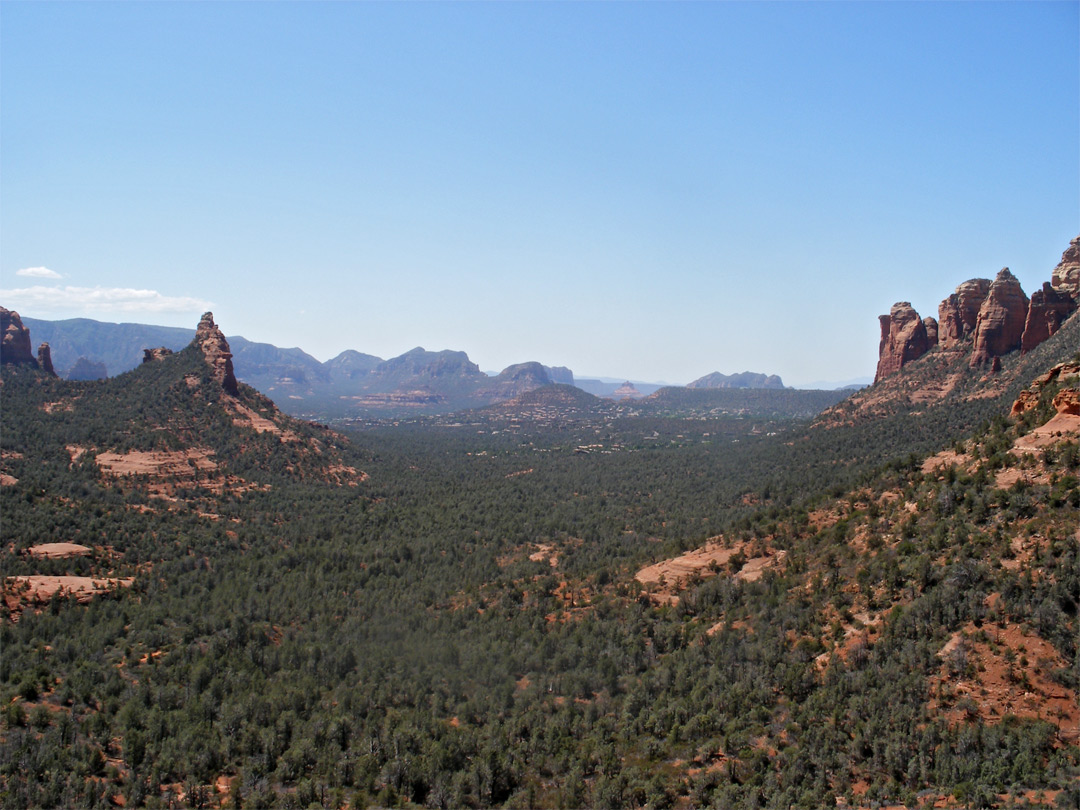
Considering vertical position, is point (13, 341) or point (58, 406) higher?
point (13, 341)

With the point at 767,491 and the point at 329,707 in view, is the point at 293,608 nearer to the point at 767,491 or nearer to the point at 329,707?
the point at 329,707

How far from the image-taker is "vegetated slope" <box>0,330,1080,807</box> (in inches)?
866

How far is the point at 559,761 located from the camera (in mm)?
25500

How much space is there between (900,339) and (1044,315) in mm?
29559

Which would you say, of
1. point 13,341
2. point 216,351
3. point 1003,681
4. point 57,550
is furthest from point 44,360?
point 1003,681

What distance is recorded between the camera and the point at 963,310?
10125 centimetres

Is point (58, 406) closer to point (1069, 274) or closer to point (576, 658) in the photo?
point (576, 658)

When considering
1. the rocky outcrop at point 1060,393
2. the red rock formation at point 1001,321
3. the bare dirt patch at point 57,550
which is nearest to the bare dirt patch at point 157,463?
the bare dirt patch at point 57,550

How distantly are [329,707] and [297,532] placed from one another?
3615 cm

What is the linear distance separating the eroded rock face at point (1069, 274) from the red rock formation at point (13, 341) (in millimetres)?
161559

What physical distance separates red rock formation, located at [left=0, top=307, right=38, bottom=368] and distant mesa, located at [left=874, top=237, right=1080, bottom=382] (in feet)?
498

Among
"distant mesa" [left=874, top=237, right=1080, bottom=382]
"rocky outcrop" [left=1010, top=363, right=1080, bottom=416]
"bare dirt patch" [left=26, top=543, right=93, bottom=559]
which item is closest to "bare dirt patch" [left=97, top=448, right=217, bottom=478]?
"bare dirt patch" [left=26, top=543, right=93, bottom=559]

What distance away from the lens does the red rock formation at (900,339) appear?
11238cm

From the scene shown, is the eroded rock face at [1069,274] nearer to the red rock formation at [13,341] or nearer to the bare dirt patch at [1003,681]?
the bare dirt patch at [1003,681]
